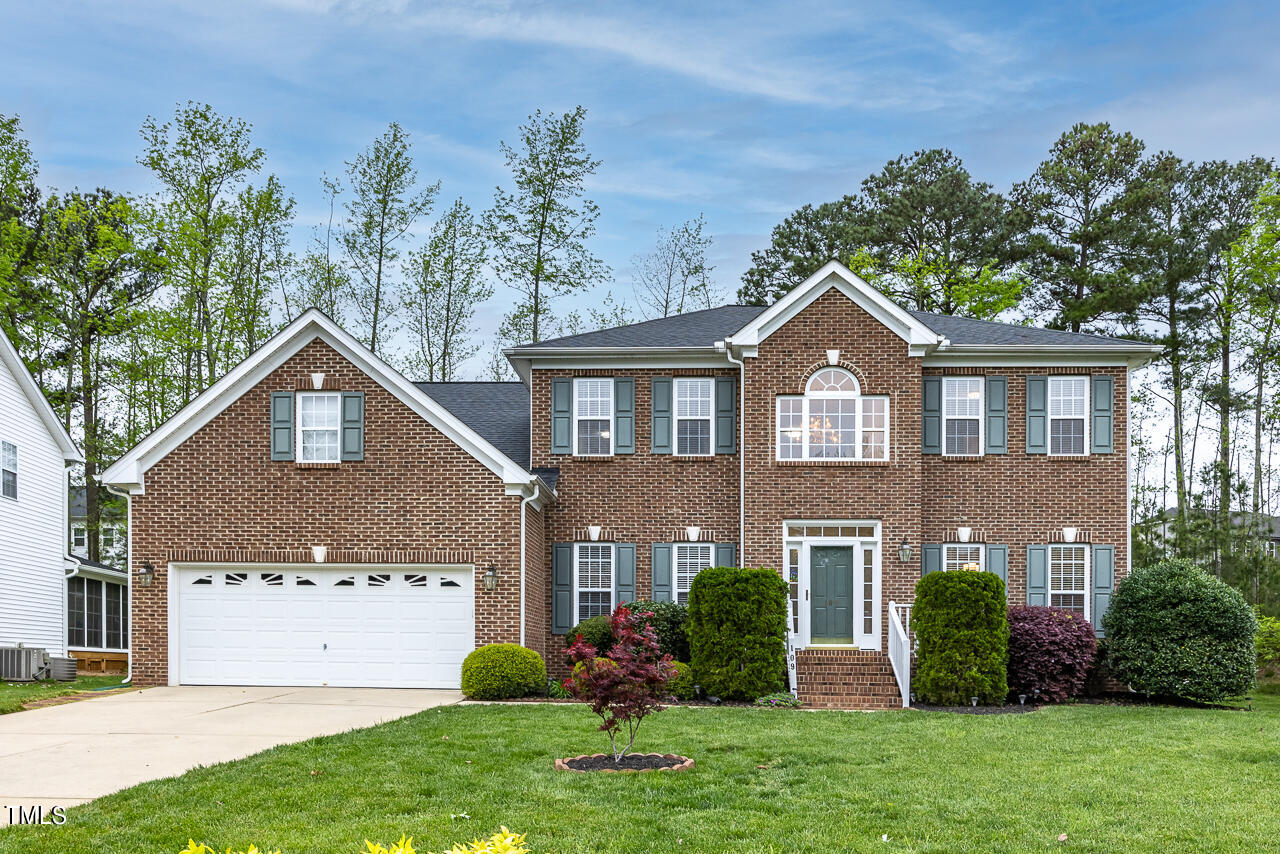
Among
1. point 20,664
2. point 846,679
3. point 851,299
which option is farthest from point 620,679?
point 20,664

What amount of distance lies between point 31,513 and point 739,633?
1685 centimetres

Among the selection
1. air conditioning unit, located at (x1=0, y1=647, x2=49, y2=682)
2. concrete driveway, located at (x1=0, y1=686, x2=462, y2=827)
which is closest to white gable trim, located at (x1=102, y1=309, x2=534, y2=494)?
concrete driveway, located at (x1=0, y1=686, x2=462, y2=827)

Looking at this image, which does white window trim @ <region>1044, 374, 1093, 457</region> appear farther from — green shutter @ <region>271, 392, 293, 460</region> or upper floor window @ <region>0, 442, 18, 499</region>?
upper floor window @ <region>0, 442, 18, 499</region>

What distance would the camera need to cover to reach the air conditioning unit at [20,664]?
2312 cm

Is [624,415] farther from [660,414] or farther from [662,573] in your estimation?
[662,573]

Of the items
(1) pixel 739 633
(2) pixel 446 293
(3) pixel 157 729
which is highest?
(2) pixel 446 293

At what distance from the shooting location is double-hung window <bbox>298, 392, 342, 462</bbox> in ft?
63.2

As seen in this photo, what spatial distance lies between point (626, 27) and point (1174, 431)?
28.1 m

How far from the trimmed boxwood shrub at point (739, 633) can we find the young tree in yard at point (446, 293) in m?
18.1

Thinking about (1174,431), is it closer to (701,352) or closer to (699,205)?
(699,205)

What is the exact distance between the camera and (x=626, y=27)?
18.0 meters

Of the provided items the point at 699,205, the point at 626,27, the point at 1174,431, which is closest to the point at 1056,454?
the point at 626,27

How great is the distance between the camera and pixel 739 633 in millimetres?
17250

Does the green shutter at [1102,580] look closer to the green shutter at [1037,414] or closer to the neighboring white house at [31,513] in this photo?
the green shutter at [1037,414]
